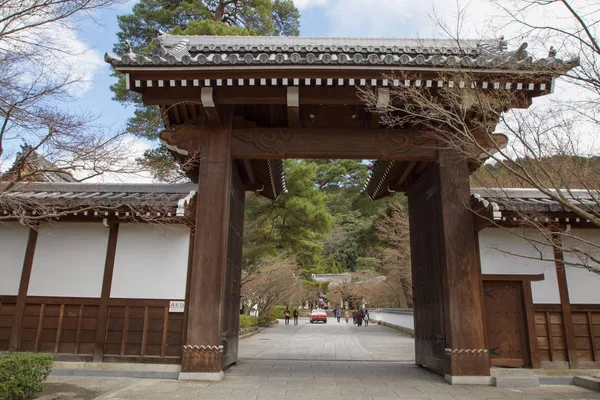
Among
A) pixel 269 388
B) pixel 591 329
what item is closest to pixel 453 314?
pixel 591 329

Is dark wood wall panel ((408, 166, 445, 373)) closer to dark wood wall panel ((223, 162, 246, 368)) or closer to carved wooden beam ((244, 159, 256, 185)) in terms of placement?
carved wooden beam ((244, 159, 256, 185))

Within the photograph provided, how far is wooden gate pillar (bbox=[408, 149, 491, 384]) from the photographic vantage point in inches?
271

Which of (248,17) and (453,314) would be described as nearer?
(453,314)

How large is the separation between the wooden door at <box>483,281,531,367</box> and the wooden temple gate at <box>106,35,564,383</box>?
2.00 feet

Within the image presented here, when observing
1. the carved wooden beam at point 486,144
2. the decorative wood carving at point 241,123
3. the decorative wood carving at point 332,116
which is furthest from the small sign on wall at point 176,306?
the carved wooden beam at point 486,144

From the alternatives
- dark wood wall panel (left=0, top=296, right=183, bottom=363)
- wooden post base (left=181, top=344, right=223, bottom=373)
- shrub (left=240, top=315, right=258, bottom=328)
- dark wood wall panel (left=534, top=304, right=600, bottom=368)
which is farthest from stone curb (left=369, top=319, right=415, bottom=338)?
dark wood wall panel (left=0, top=296, right=183, bottom=363)

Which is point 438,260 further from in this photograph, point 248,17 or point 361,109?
point 248,17

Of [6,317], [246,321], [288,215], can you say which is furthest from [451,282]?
[246,321]

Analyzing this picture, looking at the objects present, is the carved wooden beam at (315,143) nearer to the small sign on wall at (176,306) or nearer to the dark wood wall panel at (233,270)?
the dark wood wall panel at (233,270)

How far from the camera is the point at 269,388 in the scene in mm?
6324

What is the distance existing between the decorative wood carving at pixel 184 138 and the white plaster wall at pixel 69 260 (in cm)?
212

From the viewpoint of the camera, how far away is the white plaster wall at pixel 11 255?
7.82 meters

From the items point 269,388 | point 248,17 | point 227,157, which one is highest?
point 248,17

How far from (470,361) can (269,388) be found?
334 cm
